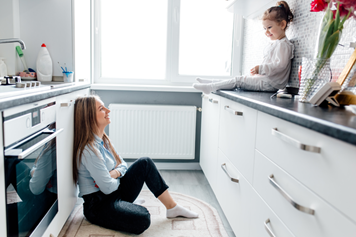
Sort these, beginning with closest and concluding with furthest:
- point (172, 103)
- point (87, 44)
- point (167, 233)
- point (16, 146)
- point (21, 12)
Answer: point (16, 146)
point (167, 233)
point (21, 12)
point (87, 44)
point (172, 103)

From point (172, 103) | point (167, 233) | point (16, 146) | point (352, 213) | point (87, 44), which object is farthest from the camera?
point (172, 103)

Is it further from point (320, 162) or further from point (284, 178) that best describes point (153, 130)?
point (320, 162)

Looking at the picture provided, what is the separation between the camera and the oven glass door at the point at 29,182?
0.93 metres

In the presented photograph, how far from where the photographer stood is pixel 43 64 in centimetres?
200

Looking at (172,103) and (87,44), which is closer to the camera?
(87,44)

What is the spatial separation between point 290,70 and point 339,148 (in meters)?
1.30

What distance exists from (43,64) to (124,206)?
3.65 feet

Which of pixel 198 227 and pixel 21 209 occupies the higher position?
pixel 21 209

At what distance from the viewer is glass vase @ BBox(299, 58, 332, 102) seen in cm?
120

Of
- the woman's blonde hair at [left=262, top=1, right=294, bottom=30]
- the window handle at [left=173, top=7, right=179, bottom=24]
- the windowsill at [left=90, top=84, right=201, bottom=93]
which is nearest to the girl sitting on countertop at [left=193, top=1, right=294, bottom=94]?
the woman's blonde hair at [left=262, top=1, right=294, bottom=30]

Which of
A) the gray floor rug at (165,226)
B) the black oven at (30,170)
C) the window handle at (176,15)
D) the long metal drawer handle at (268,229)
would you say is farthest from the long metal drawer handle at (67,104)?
the window handle at (176,15)

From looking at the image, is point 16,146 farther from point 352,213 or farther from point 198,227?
point 198,227

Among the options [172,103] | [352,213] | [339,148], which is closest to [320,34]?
[339,148]

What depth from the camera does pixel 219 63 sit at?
2.93 m
